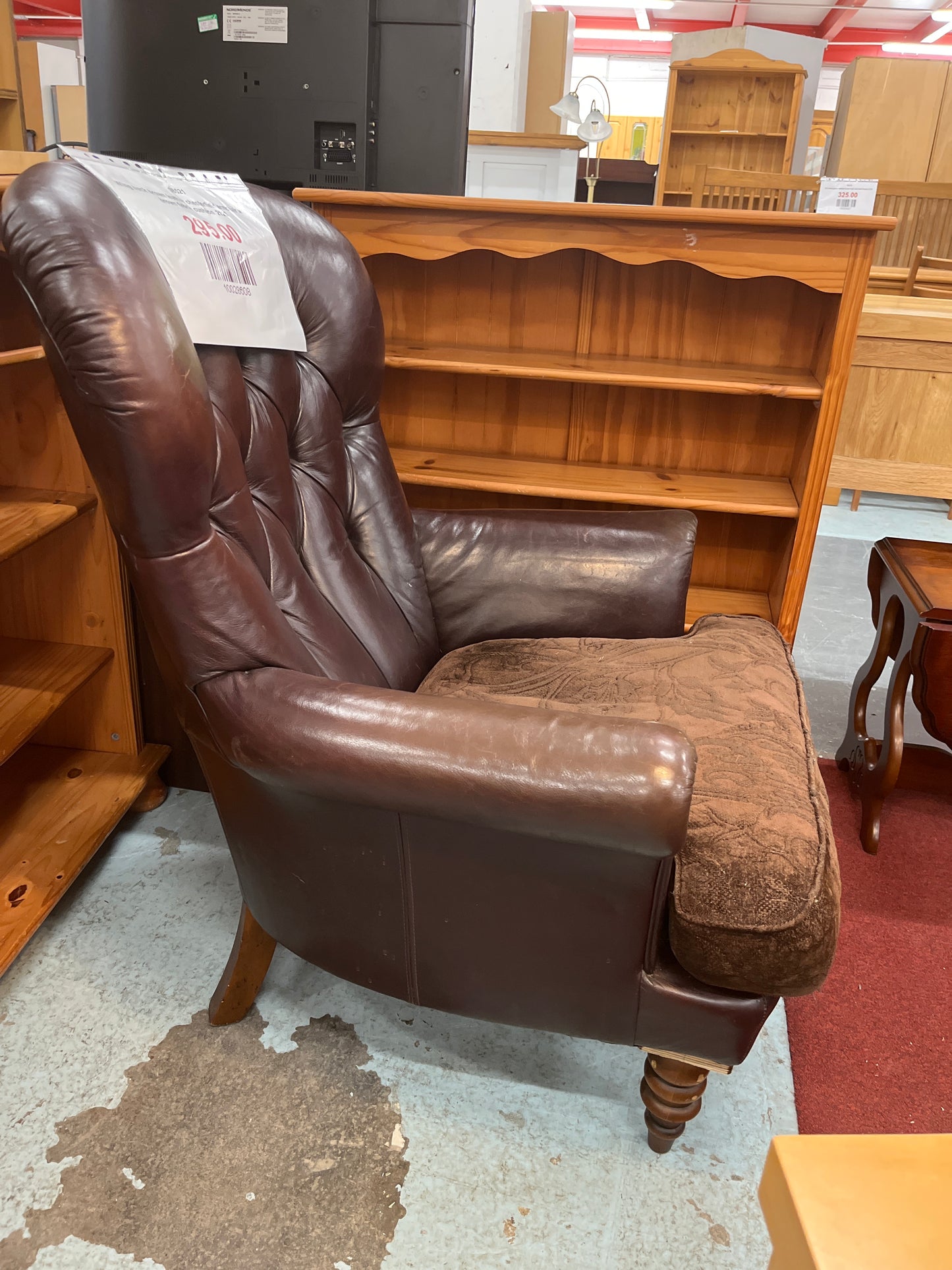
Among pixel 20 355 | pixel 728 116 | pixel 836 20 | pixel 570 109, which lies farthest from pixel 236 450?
pixel 836 20

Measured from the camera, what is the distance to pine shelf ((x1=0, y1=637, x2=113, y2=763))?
4.83ft

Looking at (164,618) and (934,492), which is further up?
(164,618)

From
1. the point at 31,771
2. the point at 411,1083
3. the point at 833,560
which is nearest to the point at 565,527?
the point at 411,1083

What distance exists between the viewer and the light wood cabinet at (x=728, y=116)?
→ 6621mm

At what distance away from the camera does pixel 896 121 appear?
687 cm

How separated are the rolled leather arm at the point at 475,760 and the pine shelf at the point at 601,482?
113 centimetres

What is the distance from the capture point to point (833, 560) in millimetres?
3529

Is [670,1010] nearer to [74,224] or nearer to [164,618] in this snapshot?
[164,618]

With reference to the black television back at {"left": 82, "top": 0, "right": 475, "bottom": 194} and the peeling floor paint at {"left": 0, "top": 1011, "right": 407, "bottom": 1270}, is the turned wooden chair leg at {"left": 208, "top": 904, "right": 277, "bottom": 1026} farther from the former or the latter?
the black television back at {"left": 82, "top": 0, "right": 475, "bottom": 194}

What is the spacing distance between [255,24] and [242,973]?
1.81m

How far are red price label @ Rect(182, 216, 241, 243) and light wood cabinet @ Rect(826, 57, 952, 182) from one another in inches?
273

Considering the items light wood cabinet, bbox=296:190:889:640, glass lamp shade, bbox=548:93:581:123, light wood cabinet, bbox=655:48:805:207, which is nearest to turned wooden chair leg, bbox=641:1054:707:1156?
light wood cabinet, bbox=296:190:889:640

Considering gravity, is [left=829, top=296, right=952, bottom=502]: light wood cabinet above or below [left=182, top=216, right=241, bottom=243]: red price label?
below

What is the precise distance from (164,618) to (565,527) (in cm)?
82
